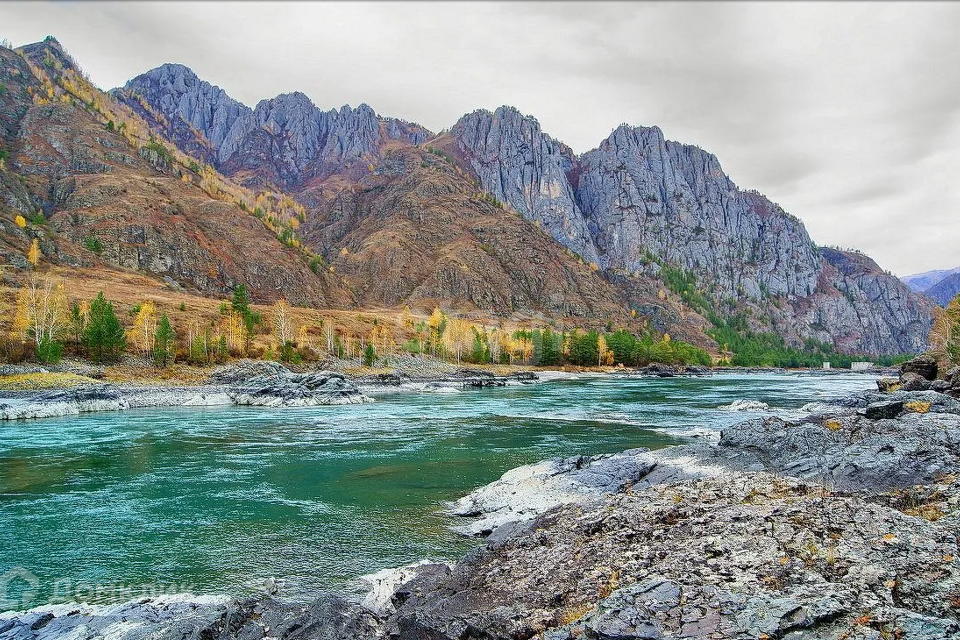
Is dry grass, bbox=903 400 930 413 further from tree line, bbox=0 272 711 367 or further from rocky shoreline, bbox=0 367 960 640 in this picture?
tree line, bbox=0 272 711 367

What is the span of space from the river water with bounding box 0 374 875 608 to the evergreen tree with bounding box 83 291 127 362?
113ft

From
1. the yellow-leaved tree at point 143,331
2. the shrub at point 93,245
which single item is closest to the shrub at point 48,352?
the yellow-leaved tree at point 143,331

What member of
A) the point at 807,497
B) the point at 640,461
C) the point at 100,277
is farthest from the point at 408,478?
the point at 100,277

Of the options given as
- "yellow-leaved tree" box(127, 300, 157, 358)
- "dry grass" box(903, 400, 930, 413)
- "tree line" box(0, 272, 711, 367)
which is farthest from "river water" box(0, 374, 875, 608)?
"yellow-leaved tree" box(127, 300, 157, 358)

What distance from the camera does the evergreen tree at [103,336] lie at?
85062 mm

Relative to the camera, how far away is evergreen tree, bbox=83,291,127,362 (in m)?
85.1

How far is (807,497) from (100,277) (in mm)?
173001

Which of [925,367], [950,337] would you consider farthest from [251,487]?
[950,337]

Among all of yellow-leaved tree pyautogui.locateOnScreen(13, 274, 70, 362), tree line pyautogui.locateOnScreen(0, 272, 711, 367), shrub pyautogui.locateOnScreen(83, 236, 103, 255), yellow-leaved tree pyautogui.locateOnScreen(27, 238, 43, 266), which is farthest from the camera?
shrub pyautogui.locateOnScreen(83, 236, 103, 255)

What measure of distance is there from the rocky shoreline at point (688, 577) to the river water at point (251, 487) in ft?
7.81

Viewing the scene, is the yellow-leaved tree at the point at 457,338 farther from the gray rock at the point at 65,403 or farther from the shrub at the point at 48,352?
the gray rock at the point at 65,403

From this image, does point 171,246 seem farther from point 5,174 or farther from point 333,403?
point 333,403

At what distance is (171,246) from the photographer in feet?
588

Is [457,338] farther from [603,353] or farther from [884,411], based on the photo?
[884,411]
